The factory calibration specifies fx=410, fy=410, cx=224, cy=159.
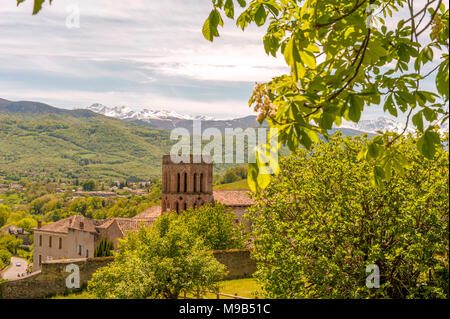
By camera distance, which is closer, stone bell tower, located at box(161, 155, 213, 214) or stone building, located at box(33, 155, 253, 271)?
stone building, located at box(33, 155, 253, 271)

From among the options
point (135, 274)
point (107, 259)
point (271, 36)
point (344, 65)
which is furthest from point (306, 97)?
A: point (107, 259)

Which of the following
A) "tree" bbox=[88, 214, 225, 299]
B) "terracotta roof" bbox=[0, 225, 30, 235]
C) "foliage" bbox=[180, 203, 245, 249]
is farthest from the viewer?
"terracotta roof" bbox=[0, 225, 30, 235]

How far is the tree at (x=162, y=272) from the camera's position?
1894 cm

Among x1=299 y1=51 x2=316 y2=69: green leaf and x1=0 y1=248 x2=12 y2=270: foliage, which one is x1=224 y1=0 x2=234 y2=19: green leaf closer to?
x1=299 y1=51 x2=316 y2=69: green leaf

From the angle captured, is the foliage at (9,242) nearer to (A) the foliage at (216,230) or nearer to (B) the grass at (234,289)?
(A) the foliage at (216,230)

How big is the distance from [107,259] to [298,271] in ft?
72.2

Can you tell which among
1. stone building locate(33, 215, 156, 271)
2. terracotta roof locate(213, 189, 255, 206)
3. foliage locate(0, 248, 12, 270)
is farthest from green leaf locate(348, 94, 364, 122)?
foliage locate(0, 248, 12, 270)

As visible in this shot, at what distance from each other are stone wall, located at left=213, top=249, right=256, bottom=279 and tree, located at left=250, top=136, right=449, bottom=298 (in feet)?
54.1

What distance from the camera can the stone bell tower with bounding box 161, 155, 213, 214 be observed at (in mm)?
57750

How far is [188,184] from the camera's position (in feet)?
190

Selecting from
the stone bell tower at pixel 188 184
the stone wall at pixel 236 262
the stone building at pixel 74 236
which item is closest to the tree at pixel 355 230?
the stone wall at pixel 236 262

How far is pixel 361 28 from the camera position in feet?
10.3

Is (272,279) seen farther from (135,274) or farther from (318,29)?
(318,29)

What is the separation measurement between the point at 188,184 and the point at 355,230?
45.0 m
